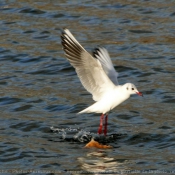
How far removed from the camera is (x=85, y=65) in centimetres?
1047

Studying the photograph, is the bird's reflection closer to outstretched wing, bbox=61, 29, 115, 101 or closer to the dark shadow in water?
the dark shadow in water

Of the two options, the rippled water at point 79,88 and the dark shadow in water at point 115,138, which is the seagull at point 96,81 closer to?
the dark shadow in water at point 115,138

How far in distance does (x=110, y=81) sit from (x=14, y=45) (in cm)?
593

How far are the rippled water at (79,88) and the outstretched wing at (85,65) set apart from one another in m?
0.82

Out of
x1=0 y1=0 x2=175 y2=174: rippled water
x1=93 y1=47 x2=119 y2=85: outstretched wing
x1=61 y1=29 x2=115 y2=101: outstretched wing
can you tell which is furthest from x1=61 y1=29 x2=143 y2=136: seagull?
x1=0 y1=0 x2=175 y2=174: rippled water

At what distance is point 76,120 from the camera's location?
1184cm

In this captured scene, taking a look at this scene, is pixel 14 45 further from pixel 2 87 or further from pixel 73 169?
pixel 73 169

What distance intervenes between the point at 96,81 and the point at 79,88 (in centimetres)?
281

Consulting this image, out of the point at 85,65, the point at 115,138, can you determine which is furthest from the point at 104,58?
the point at 115,138

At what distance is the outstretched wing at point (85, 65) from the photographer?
33.9 feet

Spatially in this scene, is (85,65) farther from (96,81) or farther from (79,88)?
(79,88)

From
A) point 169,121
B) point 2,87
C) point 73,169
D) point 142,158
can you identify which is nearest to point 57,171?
point 73,169

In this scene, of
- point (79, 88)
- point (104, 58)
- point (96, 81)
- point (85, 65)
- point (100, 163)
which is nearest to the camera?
point (100, 163)

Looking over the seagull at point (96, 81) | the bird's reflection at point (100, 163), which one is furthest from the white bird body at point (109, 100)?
the bird's reflection at point (100, 163)
